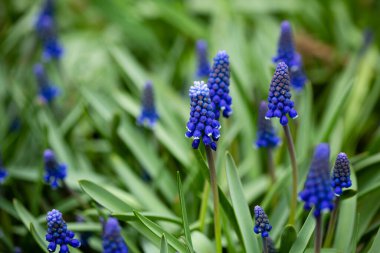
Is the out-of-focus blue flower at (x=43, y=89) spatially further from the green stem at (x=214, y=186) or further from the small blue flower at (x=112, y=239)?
the green stem at (x=214, y=186)

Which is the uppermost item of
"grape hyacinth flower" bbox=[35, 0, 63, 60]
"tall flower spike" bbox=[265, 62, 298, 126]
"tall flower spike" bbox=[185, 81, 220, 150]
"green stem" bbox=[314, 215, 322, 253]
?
"grape hyacinth flower" bbox=[35, 0, 63, 60]

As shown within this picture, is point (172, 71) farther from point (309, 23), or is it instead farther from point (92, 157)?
point (309, 23)

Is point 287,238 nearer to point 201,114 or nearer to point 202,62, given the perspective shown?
point 201,114

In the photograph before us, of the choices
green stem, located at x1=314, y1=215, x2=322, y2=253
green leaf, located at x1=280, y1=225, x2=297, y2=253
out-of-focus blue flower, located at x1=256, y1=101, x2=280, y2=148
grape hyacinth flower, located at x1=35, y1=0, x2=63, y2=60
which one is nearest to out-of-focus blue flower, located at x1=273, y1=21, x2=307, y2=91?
out-of-focus blue flower, located at x1=256, y1=101, x2=280, y2=148

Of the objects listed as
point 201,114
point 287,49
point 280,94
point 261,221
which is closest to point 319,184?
point 261,221

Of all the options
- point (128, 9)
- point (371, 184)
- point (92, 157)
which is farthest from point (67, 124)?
point (371, 184)

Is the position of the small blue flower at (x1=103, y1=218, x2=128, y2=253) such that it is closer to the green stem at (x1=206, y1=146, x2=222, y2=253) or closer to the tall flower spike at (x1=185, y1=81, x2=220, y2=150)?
the green stem at (x1=206, y1=146, x2=222, y2=253)
